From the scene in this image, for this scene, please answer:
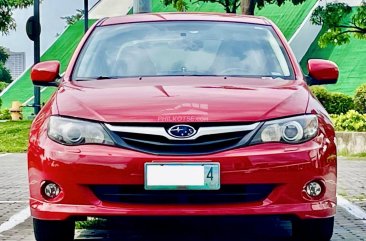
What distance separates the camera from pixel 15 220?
7500mm

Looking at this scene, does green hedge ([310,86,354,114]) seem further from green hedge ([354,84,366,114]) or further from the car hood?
the car hood

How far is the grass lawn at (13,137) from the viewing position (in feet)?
66.7

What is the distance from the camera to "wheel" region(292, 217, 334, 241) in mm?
5773

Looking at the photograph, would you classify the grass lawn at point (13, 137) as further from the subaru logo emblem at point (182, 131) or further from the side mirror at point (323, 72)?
the subaru logo emblem at point (182, 131)

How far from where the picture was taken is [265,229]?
6973 millimetres

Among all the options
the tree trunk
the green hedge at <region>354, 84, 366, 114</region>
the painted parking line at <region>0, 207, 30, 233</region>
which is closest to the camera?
the painted parking line at <region>0, 207, 30, 233</region>

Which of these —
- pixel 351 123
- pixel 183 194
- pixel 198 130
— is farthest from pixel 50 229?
pixel 351 123

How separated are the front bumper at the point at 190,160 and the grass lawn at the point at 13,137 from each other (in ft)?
48.2

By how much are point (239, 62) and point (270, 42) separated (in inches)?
15.7

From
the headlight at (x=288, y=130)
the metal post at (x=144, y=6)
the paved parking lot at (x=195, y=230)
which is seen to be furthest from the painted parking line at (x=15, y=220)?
the metal post at (x=144, y=6)

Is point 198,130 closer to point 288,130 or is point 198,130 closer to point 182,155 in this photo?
point 182,155

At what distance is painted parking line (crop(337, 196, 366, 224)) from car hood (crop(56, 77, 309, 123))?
2006 millimetres

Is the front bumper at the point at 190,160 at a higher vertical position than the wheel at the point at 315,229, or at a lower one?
higher

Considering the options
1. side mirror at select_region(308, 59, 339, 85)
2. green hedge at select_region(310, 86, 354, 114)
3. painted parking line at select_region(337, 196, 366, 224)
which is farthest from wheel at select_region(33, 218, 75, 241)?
green hedge at select_region(310, 86, 354, 114)
